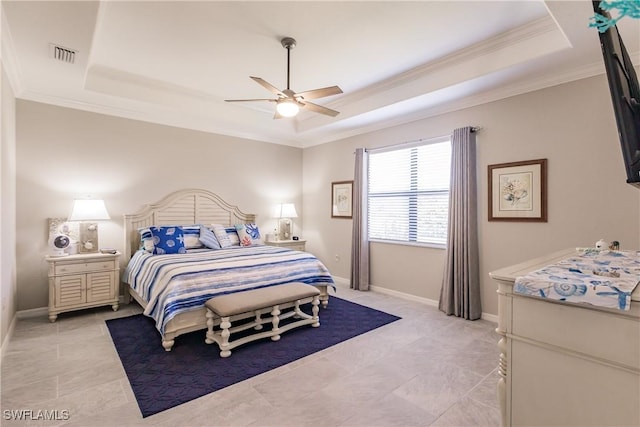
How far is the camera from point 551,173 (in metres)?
3.25

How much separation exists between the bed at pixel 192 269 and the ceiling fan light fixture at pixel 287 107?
1.66 meters

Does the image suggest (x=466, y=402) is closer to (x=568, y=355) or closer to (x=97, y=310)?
(x=568, y=355)

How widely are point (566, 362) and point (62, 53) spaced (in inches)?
164

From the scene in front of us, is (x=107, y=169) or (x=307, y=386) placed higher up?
(x=107, y=169)

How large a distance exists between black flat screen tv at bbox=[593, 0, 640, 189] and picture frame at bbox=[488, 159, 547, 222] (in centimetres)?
242

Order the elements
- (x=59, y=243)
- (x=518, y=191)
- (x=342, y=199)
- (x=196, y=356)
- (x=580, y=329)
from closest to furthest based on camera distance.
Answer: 1. (x=580, y=329)
2. (x=196, y=356)
3. (x=518, y=191)
4. (x=59, y=243)
5. (x=342, y=199)

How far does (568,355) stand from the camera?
3.53 feet

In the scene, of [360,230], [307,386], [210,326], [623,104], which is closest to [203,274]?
[210,326]

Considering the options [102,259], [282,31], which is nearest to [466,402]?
[282,31]

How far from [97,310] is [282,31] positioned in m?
3.97

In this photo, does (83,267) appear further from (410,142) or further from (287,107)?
(410,142)

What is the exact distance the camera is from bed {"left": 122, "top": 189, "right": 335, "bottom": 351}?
295cm

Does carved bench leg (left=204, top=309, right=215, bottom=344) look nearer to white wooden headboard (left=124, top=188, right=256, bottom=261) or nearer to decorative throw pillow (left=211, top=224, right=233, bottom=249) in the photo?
decorative throw pillow (left=211, top=224, right=233, bottom=249)

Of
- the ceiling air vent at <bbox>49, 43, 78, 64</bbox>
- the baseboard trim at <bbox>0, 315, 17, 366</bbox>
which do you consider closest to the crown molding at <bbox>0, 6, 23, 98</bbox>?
the ceiling air vent at <bbox>49, 43, 78, 64</bbox>
